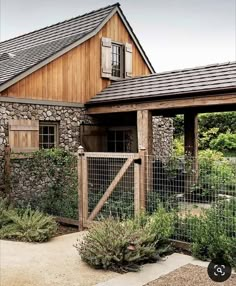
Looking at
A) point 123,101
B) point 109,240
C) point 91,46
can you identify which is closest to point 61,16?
point 91,46

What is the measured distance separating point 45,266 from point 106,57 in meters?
8.59

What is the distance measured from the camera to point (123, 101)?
11.0 m

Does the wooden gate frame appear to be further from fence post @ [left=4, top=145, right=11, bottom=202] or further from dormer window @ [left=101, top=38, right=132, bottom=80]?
dormer window @ [left=101, top=38, right=132, bottom=80]

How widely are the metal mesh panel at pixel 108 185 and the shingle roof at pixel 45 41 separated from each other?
3665mm

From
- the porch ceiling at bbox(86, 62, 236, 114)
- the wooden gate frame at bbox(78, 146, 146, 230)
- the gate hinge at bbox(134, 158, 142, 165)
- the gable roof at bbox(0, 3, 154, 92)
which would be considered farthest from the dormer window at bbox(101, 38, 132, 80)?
the gate hinge at bbox(134, 158, 142, 165)

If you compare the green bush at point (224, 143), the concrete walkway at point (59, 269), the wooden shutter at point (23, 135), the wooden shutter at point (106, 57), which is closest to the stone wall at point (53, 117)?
the wooden shutter at point (23, 135)

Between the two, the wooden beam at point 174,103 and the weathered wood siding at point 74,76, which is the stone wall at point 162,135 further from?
the wooden beam at point 174,103

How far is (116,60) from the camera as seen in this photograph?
1362 centimetres

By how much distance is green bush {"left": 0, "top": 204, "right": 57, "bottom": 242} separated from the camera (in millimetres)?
7176

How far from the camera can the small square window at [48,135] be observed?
11227mm

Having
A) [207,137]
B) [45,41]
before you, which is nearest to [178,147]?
[207,137]

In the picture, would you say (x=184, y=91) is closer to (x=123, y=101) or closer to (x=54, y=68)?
(x=123, y=101)

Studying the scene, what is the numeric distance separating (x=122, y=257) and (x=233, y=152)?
17837 mm

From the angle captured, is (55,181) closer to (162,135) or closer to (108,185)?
(108,185)
